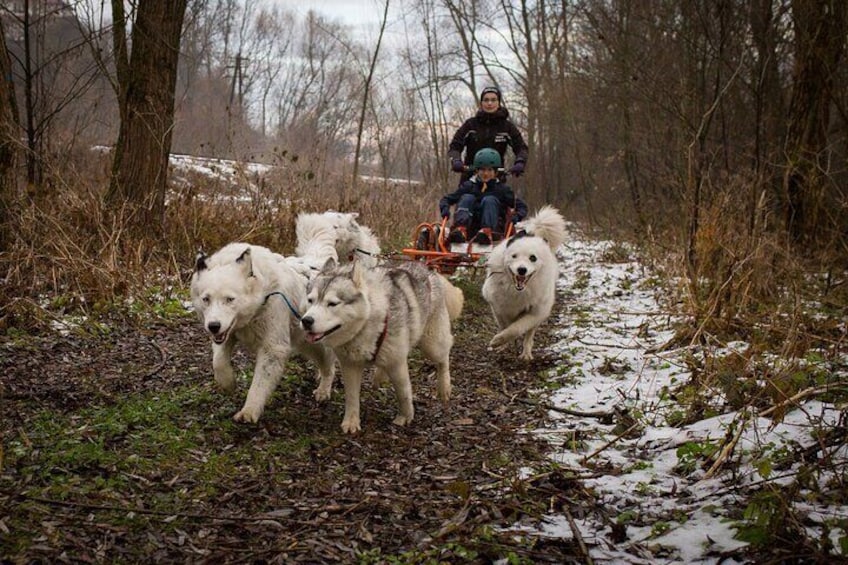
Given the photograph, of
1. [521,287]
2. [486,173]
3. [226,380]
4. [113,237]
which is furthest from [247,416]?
[486,173]

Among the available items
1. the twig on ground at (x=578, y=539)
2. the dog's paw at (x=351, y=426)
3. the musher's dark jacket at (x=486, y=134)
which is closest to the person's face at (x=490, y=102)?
the musher's dark jacket at (x=486, y=134)

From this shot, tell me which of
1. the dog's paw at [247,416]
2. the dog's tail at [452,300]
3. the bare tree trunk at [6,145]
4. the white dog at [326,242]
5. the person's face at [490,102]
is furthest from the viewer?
the person's face at [490,102]

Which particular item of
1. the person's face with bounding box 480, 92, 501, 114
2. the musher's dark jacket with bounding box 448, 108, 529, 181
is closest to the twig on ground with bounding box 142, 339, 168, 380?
the musher's dark jacket with bounding box 448, 108, 529, 181

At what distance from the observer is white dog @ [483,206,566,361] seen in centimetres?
663

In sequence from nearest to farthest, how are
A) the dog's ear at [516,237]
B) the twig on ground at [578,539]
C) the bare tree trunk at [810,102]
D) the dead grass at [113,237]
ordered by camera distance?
the twig on ground at [578,539]
the dead grass at [113,237]
the dog's ear at [516,237]
the bare tree trunk at [810,102]

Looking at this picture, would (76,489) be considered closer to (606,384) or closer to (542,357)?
(606,384)

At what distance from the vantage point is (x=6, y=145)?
20.7 ft

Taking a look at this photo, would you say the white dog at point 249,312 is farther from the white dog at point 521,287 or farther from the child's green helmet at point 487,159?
the child's green helmet at point 487,159

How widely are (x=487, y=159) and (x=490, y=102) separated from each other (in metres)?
1.31

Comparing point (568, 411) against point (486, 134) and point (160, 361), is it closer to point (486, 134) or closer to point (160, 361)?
point (160, 361)

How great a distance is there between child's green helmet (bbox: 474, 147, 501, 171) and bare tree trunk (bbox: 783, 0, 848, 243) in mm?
3764

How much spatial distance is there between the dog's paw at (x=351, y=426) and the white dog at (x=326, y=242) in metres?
1.10

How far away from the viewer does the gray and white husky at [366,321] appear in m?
4.20

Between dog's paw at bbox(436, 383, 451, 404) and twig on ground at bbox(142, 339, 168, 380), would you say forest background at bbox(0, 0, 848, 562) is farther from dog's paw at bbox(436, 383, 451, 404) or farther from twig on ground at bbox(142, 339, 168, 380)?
dog's paw at bbox(436, 383, 451, 404)
